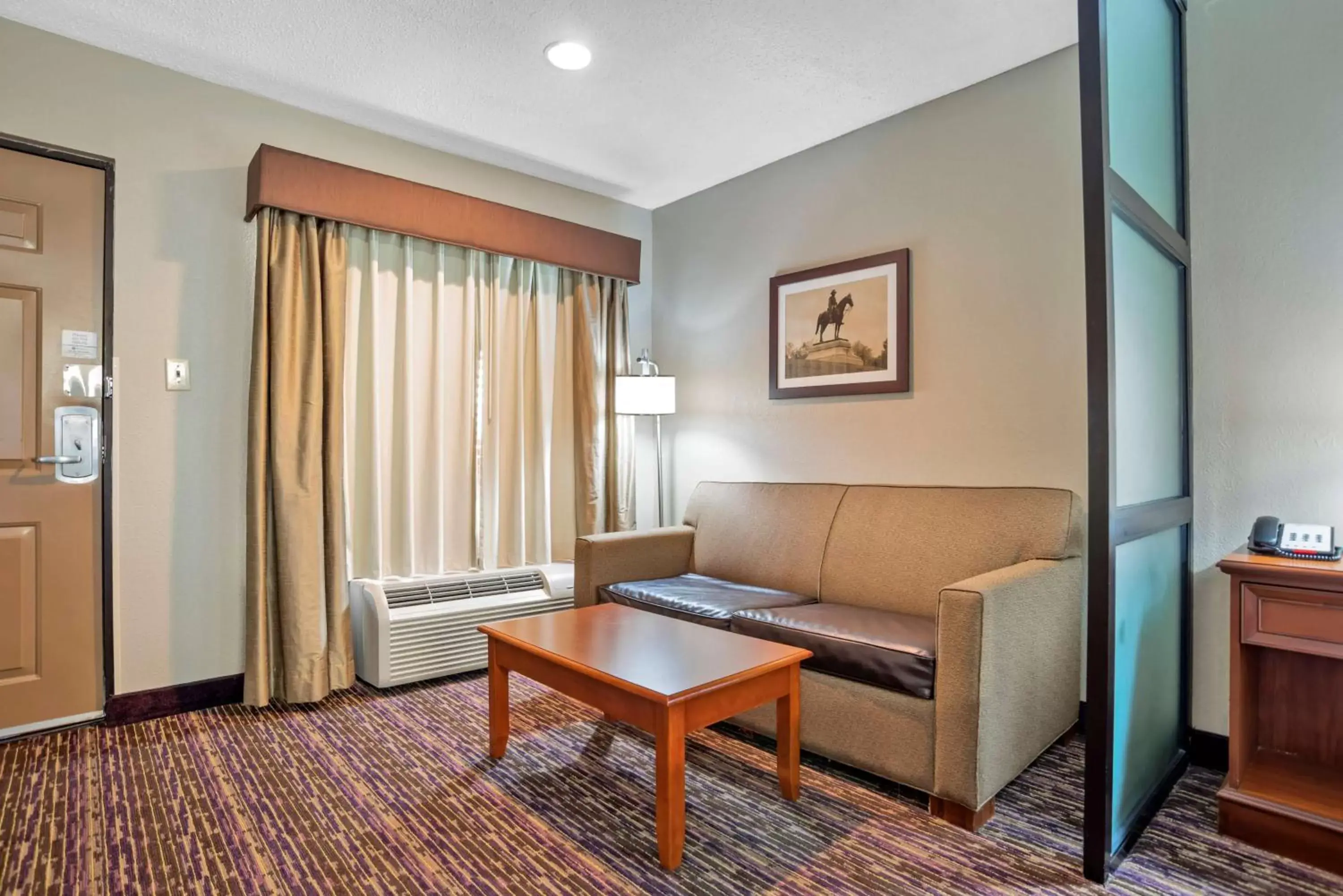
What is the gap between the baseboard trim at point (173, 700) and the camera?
8.57 ft

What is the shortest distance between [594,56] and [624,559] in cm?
201

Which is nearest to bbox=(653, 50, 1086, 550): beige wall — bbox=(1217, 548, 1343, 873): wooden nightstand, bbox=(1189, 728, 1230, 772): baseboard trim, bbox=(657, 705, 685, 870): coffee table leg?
bbox=(1217, 548, 1343, 873): wooden nightstand

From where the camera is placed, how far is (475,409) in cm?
352

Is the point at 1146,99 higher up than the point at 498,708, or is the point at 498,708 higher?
the point at 1146,99

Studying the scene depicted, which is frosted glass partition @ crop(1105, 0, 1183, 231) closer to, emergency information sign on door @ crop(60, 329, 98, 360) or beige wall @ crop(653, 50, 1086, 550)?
beige wall @ crop(653, 50, 1086, 550)

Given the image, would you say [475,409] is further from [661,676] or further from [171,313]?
[661,676]

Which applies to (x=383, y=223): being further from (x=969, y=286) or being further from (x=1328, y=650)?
(x=1328, y=650)

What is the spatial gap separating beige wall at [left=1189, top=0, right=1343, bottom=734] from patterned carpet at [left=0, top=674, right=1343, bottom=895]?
0.87m

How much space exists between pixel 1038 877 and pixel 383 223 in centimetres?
323

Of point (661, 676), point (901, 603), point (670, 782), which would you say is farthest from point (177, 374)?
point (901, 603)

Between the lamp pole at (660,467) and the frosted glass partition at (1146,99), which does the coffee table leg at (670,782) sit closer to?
the frosted glass partition at (1146,99)

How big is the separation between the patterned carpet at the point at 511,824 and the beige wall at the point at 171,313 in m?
0.43

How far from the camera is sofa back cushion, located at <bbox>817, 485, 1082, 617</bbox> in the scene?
2418 millimetres

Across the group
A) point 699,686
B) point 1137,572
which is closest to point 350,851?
point 699,686
